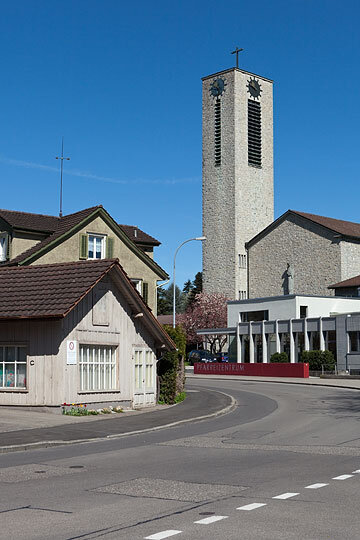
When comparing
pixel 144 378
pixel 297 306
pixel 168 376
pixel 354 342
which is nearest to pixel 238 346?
pixel 297 306

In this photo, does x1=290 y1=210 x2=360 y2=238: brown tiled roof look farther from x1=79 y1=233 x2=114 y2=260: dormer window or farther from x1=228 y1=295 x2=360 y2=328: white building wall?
x1=79 y1=233 x2=114 y2=260: dormer window

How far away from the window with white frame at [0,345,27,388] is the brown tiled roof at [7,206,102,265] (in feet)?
47.5

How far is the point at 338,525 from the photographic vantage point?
783 cm

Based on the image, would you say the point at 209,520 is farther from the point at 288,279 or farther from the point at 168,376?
A: the point at 288,279

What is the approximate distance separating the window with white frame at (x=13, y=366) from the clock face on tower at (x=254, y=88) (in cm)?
7324

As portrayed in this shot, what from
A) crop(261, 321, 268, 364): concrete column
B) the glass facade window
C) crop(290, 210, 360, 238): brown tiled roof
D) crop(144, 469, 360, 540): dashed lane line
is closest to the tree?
crop(290, 210, 360, 238): brown tiled roof

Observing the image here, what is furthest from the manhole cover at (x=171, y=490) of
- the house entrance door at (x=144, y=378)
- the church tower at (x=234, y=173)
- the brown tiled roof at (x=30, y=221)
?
the church tower at (x=234, y=173)

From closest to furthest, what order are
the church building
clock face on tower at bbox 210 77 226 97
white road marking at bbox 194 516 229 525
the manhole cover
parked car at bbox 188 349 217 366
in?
1. white road marking at bbox 194 516 229 525
2. the manhole cover
3. parked car at bbox 188 349 217 366
4. the church building
5. clock face on tower at bbox 210 77 226 97

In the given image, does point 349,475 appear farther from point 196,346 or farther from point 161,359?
point 196,346

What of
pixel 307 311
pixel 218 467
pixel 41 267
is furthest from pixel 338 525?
pixel 307 311

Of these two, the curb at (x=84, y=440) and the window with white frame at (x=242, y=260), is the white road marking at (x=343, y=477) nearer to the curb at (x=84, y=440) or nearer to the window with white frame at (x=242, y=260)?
the curb at (x=84, y=440)

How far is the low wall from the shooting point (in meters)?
52.6

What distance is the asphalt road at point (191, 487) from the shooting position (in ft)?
25.5

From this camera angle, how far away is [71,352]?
23.1 m
